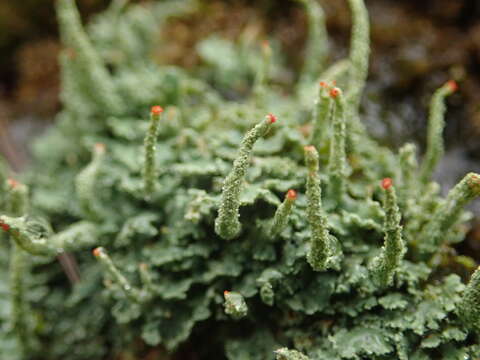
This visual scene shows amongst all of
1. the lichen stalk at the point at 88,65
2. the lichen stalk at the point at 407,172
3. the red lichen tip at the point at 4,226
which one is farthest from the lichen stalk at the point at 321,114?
the red lichen tip at the point at 4,226

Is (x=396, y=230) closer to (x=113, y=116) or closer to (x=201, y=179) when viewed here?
(x=201, y=179)

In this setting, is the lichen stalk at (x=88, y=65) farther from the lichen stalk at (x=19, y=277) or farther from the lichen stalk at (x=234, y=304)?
the lichen stalk at (x=234, y=304)

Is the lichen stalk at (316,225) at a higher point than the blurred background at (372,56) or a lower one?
lower

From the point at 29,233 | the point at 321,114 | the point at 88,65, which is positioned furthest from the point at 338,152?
the point at 88,65

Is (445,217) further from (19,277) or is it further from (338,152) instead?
(19,277)

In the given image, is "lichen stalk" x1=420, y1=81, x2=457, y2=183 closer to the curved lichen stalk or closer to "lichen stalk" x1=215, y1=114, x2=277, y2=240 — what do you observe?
"lichen stalk" x1=215, y1=114, x2=277, y2=240

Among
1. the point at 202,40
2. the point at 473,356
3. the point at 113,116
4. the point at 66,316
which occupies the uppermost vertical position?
the point at 202,40

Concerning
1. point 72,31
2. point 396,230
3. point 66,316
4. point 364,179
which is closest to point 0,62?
point 72,31
